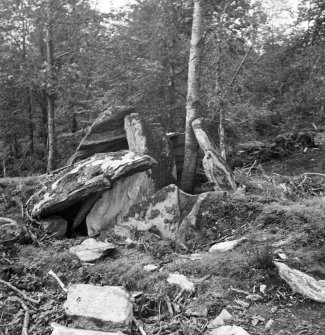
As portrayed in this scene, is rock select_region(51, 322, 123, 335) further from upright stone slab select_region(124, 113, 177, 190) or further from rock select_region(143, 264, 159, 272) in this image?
upright stone slab select_region(124, 113, 177, 190)

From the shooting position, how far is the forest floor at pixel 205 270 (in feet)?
10.4

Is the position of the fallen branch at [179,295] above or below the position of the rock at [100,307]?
below

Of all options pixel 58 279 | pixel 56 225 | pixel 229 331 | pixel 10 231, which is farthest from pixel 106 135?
pixel 229 331

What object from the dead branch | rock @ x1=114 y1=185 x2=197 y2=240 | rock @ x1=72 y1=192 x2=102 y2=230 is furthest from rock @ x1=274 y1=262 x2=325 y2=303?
rock @ x1=72 y1=192 x2=102 y2=230

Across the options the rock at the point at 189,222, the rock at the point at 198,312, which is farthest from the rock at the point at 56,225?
the rock at the point at 198,312

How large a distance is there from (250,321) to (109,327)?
1160 mm

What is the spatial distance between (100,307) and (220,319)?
1027 mm

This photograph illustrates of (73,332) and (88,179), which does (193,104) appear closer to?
(88,179)

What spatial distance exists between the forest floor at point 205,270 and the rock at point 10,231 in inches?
5.8

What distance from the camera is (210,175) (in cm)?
622

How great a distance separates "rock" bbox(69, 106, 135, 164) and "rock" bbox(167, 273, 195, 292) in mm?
4012

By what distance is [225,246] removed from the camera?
14.3 feet

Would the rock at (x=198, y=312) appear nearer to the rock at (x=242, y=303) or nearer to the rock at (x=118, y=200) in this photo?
the rock at (x=242, y=303)

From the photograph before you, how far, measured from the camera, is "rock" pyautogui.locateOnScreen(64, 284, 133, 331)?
3.04 meters
